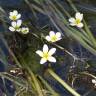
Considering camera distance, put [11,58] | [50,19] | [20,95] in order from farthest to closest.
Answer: [50,19], [11,58], [20,95]

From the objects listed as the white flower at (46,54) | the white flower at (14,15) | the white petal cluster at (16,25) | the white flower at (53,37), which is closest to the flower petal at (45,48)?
the white flower at (46,54)

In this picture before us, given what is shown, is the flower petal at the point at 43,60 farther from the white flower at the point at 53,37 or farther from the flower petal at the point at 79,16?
the flower petal at the point at 79,16

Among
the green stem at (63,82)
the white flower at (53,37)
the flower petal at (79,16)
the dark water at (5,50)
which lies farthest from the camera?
the flower petal at (79,16)

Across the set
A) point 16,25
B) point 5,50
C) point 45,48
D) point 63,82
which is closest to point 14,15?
point 16,25

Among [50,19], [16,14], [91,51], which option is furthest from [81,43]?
[16,14]

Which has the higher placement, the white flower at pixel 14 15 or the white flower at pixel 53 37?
the white flower at pixel 14 15

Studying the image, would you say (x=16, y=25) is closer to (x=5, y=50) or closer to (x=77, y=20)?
(x=5, y=50)

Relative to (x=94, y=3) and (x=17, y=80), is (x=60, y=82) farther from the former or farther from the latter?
(x=94, y=3)

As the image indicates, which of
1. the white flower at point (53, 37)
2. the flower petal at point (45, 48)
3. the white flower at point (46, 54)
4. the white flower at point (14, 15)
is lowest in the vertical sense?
the white flower at point (46, 54)

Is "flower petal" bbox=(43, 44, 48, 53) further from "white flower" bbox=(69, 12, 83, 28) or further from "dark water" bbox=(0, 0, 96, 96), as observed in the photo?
"white flower" bbox=(69, 12, 83, 28)

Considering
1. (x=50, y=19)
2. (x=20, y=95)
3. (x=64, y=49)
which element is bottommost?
(x=20, y=95)
